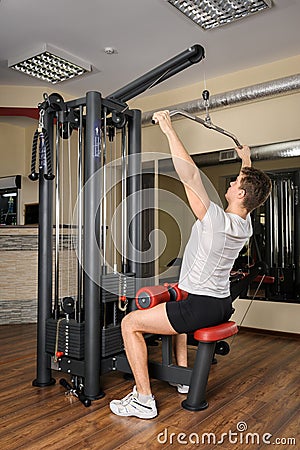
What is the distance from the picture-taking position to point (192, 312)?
2.37m

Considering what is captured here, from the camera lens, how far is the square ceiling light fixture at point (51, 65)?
4266mm

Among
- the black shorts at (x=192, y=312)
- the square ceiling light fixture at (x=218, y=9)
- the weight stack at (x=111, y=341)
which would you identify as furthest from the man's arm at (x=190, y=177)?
the square ceiling light fixture at (x=218, y=9)

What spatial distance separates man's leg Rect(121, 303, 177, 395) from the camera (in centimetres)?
239

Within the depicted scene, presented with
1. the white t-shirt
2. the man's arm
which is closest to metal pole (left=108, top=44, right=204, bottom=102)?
the man's arm

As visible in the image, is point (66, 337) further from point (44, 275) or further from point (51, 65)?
point (51, 65)

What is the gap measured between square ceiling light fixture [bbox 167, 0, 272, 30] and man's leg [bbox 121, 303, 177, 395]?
2329mm

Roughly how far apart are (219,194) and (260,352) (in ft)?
6.29

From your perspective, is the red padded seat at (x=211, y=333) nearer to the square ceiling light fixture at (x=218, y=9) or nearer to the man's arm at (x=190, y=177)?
the man's arm at (x=190, y=177)

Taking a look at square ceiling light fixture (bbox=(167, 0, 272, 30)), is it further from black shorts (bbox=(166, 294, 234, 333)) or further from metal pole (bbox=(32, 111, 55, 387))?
black shorts (bbox=(166, 294, 234, 333))

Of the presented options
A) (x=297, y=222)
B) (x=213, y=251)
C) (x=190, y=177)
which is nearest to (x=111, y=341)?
(x=213, y=251)

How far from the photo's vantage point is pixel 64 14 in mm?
3596

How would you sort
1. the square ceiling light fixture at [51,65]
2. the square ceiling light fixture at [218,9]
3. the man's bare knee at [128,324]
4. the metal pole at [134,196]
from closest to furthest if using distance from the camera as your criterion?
the man's bare knee at [128,324]
the metal pole at [134,196]
the square ceiling light fixture at [218,9]
the square ceiling light fixture at [51,65]

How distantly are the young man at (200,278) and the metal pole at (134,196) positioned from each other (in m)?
0.56

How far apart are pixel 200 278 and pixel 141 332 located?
1.47ft
